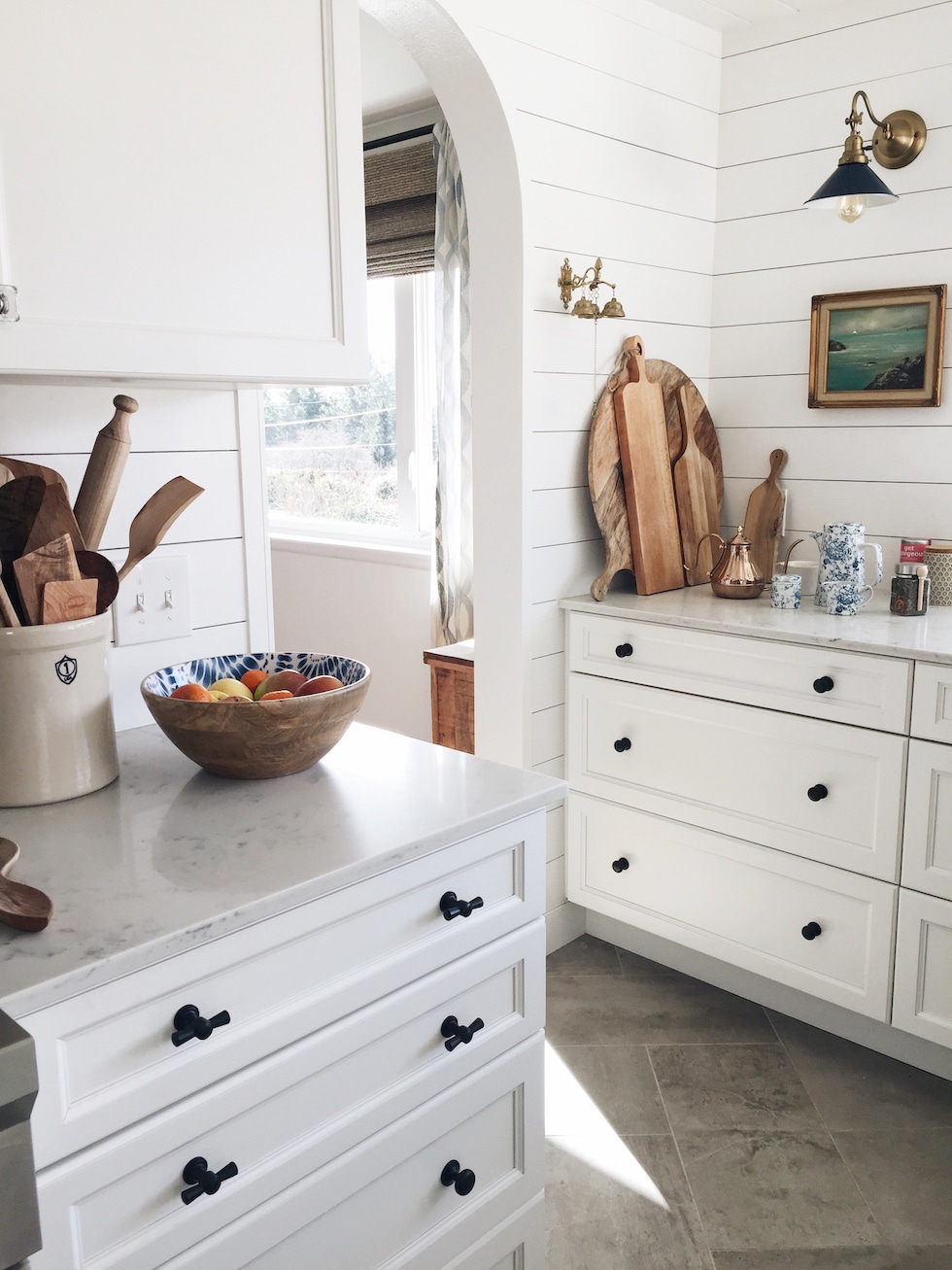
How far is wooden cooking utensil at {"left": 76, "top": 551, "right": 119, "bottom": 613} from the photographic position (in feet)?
4.18

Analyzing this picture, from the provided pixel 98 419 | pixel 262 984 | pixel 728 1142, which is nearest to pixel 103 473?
pixel 98 419

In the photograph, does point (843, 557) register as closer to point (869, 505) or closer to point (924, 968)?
point (869, 505)

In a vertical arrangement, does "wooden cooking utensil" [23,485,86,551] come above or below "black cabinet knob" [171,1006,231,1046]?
above

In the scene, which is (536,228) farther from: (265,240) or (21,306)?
(21,306)

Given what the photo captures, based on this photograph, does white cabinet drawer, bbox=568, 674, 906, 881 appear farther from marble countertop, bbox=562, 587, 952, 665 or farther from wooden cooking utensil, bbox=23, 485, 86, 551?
wooden cooking utensil, bbox=23, 485, 86, 551

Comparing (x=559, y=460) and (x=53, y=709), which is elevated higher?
(x=559, y=460)

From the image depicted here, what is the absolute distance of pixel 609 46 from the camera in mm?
2461

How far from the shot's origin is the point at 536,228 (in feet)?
7.72

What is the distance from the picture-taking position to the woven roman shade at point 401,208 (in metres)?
3.79

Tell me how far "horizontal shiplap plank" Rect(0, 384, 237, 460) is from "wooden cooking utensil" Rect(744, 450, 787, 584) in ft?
5.26

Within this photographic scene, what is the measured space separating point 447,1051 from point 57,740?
→ 1.95 ft

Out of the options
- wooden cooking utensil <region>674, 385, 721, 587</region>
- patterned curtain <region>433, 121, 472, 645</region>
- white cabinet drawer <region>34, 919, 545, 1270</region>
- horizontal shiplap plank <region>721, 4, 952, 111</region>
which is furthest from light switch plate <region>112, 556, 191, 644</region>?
patterned curtain <region>433, 121, 472, 645</region>

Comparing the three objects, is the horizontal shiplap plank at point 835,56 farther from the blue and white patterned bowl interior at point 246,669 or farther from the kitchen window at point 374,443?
the blue and white patterned bowl interior at point 246,669

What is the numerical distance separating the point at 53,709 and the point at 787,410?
212cm
